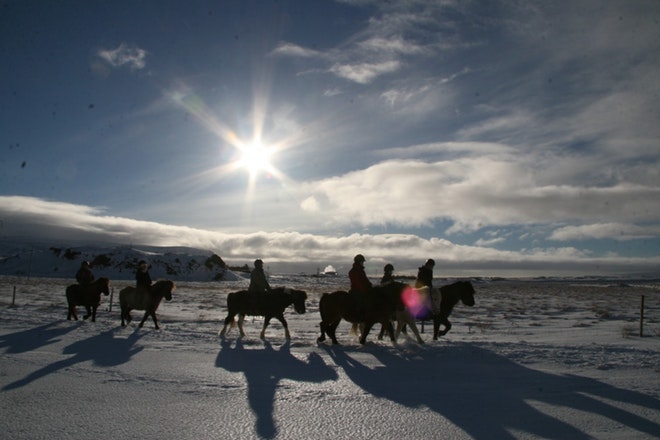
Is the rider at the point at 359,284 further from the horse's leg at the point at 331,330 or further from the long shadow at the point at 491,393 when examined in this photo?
the long shadow at the point at 491,393

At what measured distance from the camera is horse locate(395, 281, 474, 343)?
419 inches

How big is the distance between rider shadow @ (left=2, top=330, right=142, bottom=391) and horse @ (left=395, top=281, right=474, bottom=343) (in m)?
5.99

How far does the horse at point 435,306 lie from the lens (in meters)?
10.6

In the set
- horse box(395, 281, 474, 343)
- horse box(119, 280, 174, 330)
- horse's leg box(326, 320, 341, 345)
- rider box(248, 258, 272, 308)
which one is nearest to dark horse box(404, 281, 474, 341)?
horse box(395, 281, 474, 343)

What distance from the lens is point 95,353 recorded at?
848cm

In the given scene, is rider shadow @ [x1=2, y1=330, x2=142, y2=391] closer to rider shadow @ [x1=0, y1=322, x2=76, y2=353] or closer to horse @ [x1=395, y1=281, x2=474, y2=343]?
rider shadow @ [x1=0, y1=322, x2=76, y2=353]

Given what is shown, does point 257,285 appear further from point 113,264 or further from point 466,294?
point 113,264

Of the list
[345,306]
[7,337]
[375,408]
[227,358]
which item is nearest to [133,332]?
[7,337]

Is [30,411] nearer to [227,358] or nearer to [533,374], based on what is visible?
[227,358]

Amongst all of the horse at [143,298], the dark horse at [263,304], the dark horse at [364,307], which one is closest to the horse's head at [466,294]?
the dark horse at [364,307]

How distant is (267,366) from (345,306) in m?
3.33

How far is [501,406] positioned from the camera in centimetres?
541

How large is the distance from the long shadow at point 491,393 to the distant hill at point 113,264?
7748 centimetres

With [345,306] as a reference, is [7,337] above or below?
below
